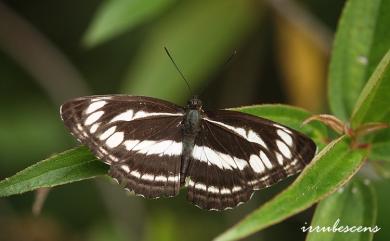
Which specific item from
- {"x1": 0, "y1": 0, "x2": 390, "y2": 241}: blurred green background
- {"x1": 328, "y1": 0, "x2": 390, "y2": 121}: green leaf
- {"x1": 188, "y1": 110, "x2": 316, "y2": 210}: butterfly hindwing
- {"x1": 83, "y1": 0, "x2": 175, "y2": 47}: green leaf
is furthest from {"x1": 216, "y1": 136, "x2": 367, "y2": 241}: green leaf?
{"x1": 0, "y1": 0, "x2": 390, "y2": 241}: blurred green background

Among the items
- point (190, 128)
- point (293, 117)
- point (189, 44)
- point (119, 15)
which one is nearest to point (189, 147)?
point (190, 128)

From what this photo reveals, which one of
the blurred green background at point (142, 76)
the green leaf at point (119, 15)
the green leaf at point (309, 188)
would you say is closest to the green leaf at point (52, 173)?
the green leaf at point (309, 188)

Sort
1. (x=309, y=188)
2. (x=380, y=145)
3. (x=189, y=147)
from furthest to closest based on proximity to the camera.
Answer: (x=189, y=147) < (x=380, y=145) < (x=309, y=188)

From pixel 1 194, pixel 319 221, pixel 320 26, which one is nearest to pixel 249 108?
pixel 319 221

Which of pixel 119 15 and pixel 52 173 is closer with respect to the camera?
pixel 52 173

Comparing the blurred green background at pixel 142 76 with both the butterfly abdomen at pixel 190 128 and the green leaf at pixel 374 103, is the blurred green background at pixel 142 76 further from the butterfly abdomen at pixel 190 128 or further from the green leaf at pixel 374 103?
the green leaf at pixel 374 103

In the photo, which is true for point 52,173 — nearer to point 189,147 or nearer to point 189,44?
point 189,147

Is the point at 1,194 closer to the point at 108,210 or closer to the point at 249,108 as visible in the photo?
the point at 249,108
